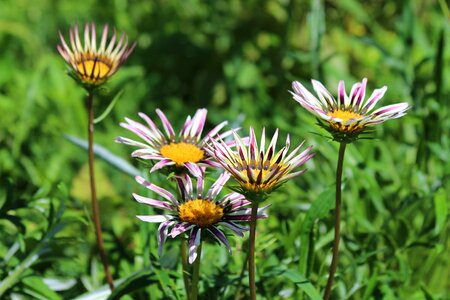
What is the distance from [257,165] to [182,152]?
0.53ft

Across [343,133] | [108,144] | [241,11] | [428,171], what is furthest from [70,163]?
[343,133]

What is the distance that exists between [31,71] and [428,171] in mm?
1269

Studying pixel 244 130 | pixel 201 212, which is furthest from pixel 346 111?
pixel 244 130

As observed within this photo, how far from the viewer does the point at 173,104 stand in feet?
7.09

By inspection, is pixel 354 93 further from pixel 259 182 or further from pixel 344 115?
pixel 259 182

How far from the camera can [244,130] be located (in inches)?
66.9

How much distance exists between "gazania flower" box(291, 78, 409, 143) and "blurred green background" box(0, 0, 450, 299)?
234 mm

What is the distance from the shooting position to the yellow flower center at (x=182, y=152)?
973 mm

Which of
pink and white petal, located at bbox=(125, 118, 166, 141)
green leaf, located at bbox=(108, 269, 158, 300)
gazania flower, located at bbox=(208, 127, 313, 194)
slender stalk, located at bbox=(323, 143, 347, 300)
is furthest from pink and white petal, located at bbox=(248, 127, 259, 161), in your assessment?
green leaf, located at bbox=(108, 269, 158, 300)

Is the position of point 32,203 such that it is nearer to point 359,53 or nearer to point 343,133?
point 343,133

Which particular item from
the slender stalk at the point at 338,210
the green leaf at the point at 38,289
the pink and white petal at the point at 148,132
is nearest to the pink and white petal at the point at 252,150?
the slender stalk at the point at 338,210

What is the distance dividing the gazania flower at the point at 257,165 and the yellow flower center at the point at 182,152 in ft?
0.33

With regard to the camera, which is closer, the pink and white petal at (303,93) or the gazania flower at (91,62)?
the pink and white petal at (303,93)

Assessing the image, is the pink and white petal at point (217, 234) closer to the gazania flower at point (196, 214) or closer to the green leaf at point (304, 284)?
the gazania flower at point (196, 214)
